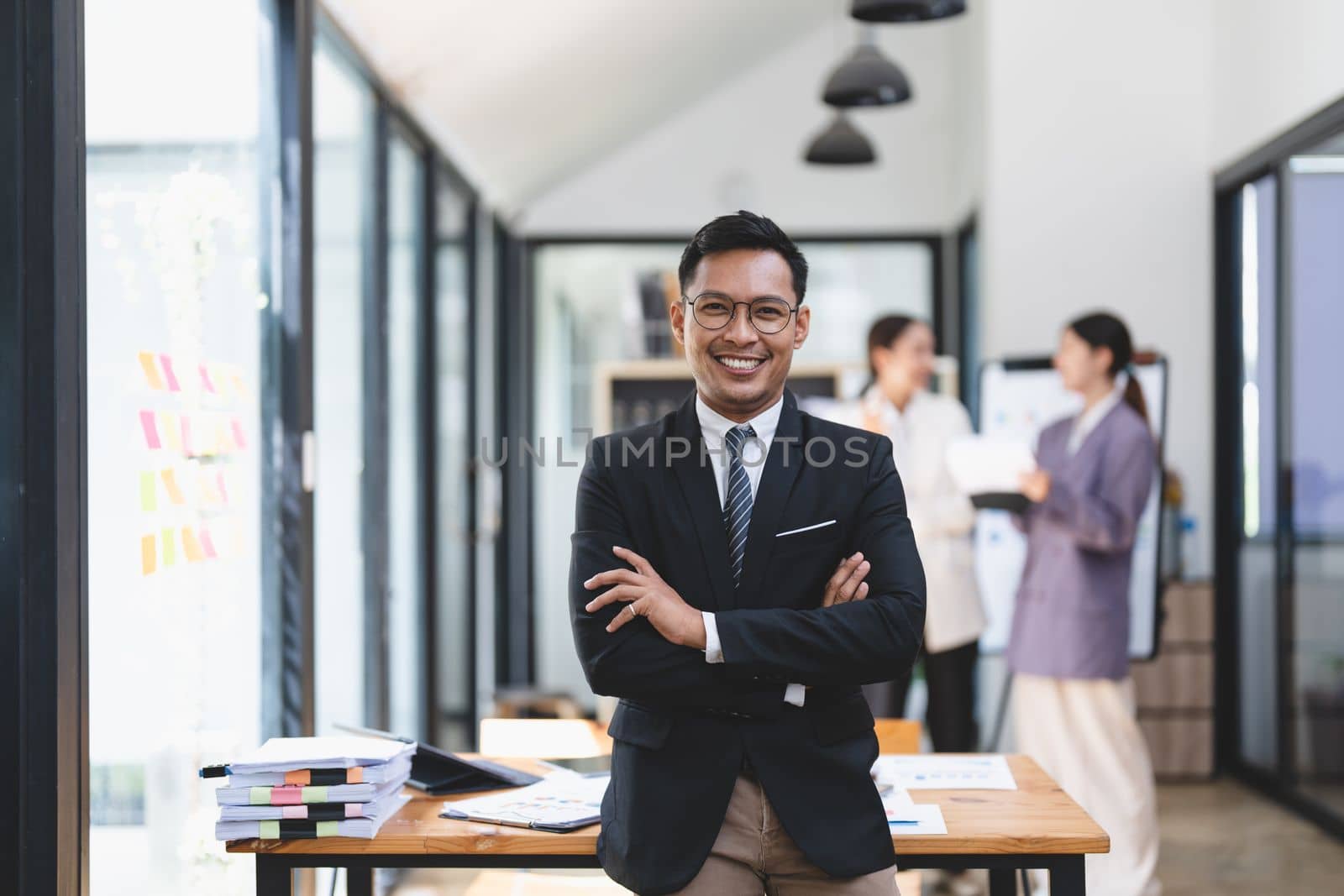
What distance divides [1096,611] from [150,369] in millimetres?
2578

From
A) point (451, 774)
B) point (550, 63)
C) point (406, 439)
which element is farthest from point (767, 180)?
point (451, 774)

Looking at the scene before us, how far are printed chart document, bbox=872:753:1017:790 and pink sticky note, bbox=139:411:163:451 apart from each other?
54.3 inches

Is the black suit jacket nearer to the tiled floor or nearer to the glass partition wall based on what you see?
the glass partition wall

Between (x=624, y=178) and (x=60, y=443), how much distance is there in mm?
6053

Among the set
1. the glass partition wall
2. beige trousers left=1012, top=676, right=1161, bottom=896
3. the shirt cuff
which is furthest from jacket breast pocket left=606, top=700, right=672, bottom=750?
beige trousers left=1012, top=676, right=1161, bottom=896

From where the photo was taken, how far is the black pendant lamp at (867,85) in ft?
15.3

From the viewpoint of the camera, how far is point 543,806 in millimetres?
2168

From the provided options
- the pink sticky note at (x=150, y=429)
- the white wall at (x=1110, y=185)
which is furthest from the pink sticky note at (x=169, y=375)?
the white wall at (x=1110, y=185)

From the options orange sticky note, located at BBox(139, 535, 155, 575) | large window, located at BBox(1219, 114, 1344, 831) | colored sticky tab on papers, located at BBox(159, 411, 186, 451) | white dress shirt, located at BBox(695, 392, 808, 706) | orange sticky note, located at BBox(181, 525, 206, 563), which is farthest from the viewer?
large window, located at BBox(1219, 114, 1344, 831)

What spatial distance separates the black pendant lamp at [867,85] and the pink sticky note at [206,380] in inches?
103

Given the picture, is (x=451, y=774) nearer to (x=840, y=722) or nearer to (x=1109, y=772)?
(x=840, y=722)

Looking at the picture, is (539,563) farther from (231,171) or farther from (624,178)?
(231,171)

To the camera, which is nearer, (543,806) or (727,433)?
(727,433)

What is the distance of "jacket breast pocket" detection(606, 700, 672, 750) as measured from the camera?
69.7 inches
